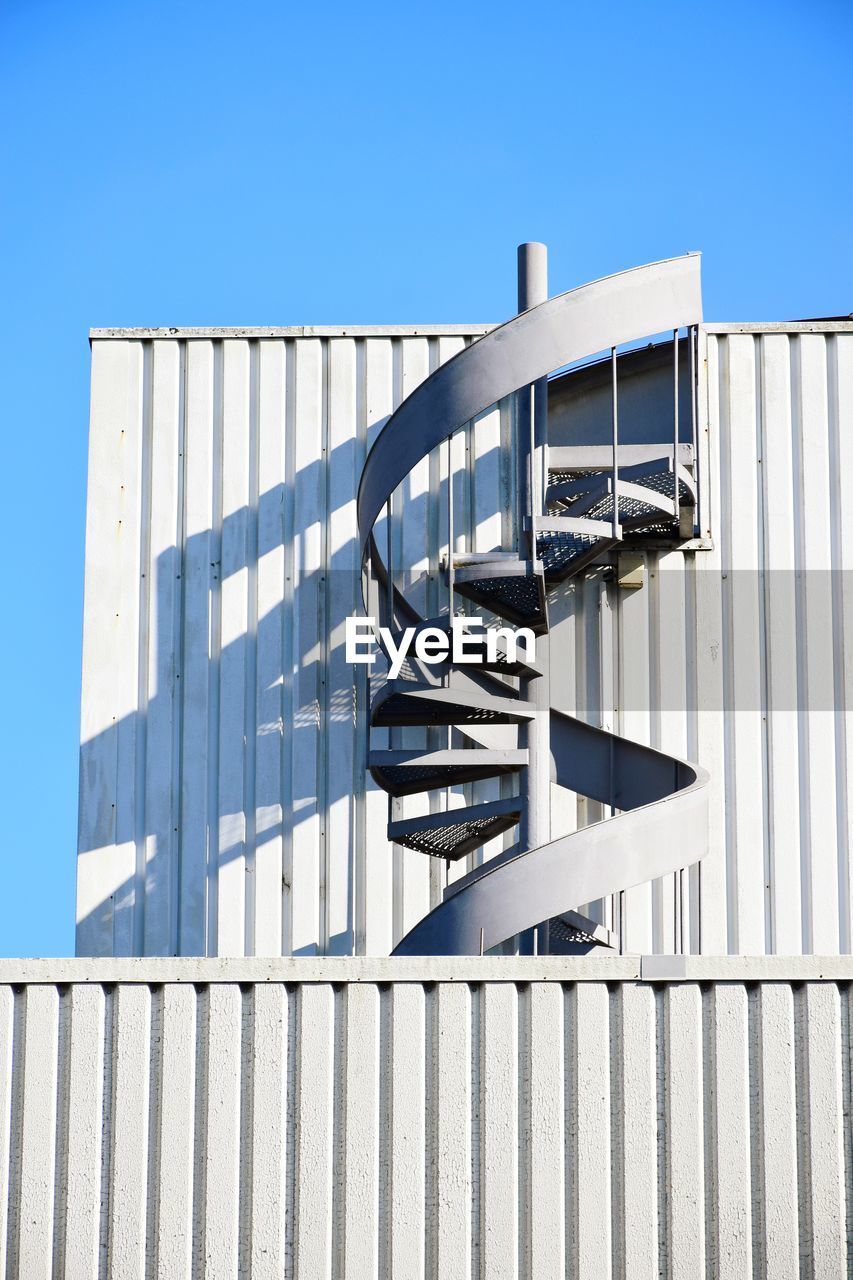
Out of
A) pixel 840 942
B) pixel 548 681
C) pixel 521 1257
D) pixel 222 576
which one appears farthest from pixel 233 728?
pixel 521 1257

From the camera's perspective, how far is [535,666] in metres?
8.98

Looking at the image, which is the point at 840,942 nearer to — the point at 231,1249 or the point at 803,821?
the point at 803,821

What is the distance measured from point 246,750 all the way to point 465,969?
13.7ft

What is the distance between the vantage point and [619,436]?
976 centimetres

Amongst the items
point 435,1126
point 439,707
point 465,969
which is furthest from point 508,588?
point 435,1126

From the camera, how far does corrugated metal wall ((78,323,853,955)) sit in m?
9.23

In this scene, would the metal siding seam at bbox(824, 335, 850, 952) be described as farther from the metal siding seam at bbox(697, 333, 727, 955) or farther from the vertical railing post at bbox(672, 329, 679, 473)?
the vertical railing post at bbox(672, 329, 679, 473)

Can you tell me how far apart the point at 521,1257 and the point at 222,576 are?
5.24 m

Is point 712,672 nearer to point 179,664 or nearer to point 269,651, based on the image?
point 269,651

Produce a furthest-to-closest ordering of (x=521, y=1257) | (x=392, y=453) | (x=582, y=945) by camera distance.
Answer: (x=582, y=945) → (x=392, y=453) → (x=521, y=1257)

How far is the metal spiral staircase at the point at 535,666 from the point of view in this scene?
293 inches

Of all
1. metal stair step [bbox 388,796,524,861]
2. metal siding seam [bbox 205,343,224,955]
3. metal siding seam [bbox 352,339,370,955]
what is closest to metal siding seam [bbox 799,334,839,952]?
metal stair step [bbox 388,796,524,861]

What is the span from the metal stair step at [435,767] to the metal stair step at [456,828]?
7.3 inches

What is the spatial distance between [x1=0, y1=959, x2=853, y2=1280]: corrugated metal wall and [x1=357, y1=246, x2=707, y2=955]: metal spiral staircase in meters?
1.93
